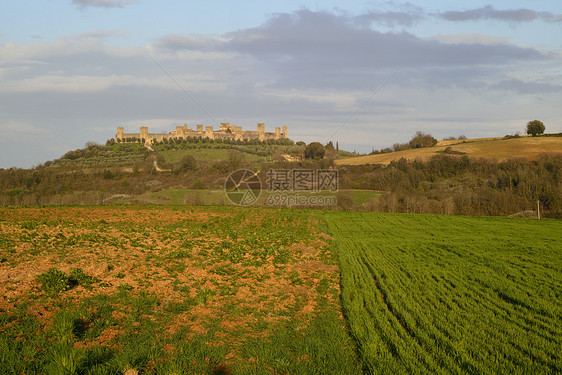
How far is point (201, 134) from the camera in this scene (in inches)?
5207

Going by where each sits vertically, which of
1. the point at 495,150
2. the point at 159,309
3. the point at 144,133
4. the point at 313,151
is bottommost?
the point at 159,309

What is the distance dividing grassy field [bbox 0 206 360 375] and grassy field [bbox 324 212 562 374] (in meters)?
0.84

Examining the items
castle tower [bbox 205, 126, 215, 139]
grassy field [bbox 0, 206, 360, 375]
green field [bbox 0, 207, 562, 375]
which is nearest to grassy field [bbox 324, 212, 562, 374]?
green field [bbox 0, 207, 562, 375]

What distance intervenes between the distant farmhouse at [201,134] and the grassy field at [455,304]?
115842mm

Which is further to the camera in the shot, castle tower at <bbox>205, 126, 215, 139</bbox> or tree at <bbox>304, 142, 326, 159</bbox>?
castle tower at <bbox>205, 126, 215, 139</bbox>

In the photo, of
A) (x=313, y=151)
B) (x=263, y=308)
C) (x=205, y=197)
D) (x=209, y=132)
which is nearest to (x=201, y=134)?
(x=209, y=132)

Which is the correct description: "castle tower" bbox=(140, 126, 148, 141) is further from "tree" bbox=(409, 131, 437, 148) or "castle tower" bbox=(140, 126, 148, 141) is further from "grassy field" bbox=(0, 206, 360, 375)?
"grassy field" bbox=(0, 206, 360, 375)

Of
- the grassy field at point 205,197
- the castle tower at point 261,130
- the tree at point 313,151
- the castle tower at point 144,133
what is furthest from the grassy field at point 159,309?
the castle tower at point 261,130

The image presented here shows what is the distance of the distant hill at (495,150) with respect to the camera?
6581 cm

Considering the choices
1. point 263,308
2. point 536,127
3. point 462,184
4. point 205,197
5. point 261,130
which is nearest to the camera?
point 263,308

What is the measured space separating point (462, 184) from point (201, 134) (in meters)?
92.6

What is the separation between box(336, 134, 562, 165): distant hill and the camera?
65812 millimetres

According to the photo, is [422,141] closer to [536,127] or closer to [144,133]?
[536,127]

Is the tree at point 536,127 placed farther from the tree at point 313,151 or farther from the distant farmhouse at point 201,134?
the distant farmhouse at point 201,134
